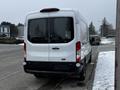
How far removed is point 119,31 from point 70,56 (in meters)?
4.41

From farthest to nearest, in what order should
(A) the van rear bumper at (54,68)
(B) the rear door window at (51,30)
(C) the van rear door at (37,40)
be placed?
(C) the van rear door at (37,40), (B) the rear door window at (51,30), (A) the van rear bumper at (54,68)

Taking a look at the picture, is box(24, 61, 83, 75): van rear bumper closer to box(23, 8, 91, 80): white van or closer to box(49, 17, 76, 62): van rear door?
box(23, 8, 91, 80): white van

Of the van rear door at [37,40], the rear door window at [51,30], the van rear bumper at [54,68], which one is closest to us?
the van rear bumper at [54,68]

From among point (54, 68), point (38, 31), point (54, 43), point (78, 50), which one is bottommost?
point (54, 68)

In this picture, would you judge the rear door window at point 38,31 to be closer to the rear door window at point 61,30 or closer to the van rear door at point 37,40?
the van rear door at point 37,40

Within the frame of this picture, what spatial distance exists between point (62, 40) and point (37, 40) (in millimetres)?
887

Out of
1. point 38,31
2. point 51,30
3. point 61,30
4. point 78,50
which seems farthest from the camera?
point 38,31

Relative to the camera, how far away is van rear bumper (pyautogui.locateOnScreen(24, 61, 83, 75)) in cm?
846

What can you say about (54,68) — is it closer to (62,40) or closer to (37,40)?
(62,40)

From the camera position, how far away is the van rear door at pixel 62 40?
8.48 m

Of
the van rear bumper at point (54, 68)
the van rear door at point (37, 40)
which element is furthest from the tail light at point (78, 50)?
the van rear door at point (37, 40)

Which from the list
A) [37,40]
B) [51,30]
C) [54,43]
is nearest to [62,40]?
[54,43]

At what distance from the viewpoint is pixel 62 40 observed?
28.3 ft

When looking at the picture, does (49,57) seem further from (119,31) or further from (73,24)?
(119,31)
